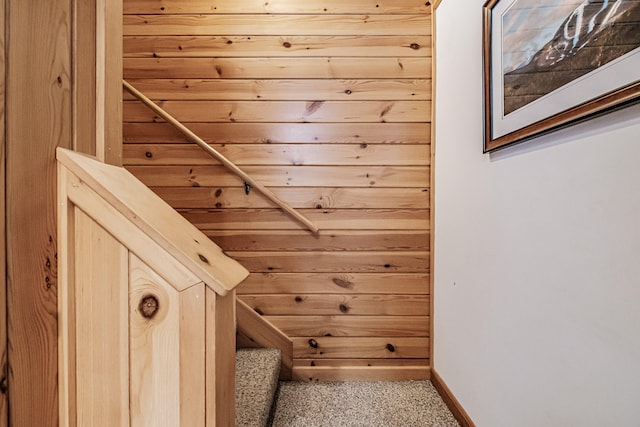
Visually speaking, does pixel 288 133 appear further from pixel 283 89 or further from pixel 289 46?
pixel 289 46

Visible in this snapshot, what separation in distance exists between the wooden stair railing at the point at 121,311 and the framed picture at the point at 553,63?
3.10ft

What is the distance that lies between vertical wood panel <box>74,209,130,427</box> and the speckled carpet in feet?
3.74

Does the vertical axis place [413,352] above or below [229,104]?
below

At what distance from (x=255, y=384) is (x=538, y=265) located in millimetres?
1282

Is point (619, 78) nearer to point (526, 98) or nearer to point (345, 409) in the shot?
point (526, 98)

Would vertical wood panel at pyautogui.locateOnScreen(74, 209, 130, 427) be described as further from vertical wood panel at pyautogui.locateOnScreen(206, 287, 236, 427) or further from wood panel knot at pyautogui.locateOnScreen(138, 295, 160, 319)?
vertical wood panel at pyautogui.locateOnScreen(206, 287, 236, 427)

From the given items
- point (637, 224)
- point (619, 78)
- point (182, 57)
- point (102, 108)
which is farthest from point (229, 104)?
point (637, 224)

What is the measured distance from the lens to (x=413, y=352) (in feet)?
6.19

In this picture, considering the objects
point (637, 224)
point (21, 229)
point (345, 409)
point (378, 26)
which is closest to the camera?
point (21, 229)

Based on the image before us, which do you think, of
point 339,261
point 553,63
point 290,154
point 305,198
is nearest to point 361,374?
point 339,261

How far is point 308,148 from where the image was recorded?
1886mm

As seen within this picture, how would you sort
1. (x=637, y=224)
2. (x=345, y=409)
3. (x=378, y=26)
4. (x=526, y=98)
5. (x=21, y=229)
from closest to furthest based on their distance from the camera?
(x=21, y=229)
(x=637, y=224)
(x=526, y=98)
(x=345, y=409)
(x=378, y=26)

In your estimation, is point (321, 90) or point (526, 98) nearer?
point (526, 98)

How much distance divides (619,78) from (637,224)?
322mm
